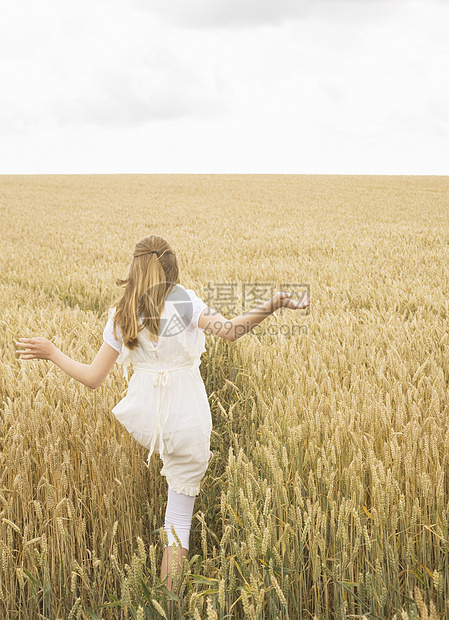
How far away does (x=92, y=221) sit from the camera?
14359 mm

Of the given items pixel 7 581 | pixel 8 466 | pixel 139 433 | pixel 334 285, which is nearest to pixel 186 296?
pixel 139 433

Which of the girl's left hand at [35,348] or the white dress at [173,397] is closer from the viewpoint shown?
the girl's left hand at [35,348]

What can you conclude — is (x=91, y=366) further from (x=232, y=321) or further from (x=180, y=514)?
(x=180, y=514)

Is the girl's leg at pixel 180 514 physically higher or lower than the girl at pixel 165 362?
lower

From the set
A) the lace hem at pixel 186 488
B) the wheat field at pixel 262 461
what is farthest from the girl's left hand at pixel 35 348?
the lace hem at pixel 186 488

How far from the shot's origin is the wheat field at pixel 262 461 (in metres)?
1.56

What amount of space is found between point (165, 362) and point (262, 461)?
0.60 meters

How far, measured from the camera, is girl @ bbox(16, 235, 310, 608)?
2.03m

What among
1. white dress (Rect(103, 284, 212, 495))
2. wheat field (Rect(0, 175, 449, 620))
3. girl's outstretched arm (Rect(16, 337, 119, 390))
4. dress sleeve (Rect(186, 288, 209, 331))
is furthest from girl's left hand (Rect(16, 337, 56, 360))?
dress sleeve (Rect(186, 288, 209, 331))

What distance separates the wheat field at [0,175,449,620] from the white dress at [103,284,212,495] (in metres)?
0.20

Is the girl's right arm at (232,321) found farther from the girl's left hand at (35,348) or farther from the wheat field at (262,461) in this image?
the girl's left hand at (35,348)

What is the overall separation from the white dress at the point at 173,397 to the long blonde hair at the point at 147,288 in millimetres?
39

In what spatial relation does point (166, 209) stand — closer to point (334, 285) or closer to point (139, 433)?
point (334, 285)

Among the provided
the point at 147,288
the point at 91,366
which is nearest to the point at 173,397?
the point at 91,366
